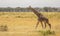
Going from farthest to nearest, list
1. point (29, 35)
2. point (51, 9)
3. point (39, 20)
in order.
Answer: point (51, 9), point (39, 20), point (29, 35)

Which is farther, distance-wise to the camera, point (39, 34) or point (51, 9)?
point (51, 9)

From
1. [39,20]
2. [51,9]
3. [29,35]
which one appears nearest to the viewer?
[29,35]

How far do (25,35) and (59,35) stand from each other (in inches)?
92.2

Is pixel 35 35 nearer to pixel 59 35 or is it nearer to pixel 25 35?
pixel 25 35

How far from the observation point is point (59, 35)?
16.2 m

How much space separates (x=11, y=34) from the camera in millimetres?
16312

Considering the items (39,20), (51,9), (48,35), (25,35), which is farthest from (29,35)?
(51,9)

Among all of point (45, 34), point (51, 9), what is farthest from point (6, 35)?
point (51, 9)

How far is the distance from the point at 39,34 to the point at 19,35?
139 centimetres

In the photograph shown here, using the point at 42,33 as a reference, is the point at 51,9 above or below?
below

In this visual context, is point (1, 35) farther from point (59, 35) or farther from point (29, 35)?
point (59, 35)

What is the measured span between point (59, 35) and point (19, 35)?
2.74m

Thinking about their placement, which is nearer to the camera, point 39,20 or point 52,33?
point 52,33

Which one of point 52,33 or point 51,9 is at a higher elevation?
point 52,33
